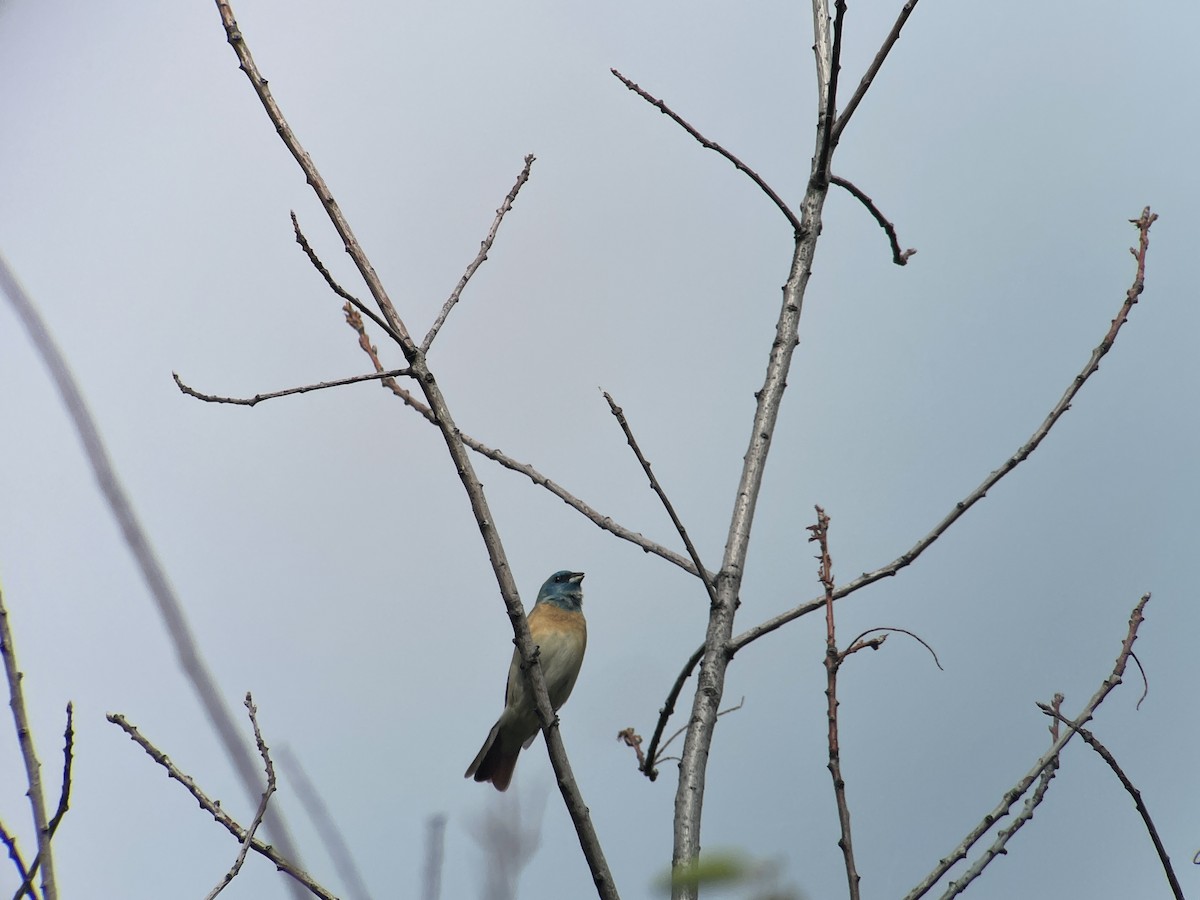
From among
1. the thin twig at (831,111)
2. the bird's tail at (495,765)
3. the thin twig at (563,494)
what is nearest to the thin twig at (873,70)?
the thin twig at (831,111)

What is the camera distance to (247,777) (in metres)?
2.15

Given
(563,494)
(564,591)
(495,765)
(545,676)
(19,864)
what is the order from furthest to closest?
(564,591) < (495,765) < (545,676) < (563,494) < (19,864)

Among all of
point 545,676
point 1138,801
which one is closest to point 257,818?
point 1138,801

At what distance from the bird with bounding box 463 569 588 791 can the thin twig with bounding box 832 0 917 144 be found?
3.47m

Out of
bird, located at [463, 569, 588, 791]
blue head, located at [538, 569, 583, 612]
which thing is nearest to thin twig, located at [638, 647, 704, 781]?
bird, located at [463, 569, 588, 791]

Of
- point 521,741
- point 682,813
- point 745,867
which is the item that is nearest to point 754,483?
point 682,813

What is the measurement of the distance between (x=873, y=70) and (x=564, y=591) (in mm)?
4708

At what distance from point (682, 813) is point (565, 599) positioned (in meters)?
4.72

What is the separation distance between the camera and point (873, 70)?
11.1ft

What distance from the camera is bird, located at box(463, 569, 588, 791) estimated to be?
6453 mm

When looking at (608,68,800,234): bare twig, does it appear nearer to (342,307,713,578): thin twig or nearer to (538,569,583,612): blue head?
(342,307,713,578): thin twig

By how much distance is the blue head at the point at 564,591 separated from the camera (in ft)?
24.2

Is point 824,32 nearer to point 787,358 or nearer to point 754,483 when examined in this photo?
point 787,358

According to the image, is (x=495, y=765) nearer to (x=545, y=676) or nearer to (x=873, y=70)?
(x=545, y=676)
